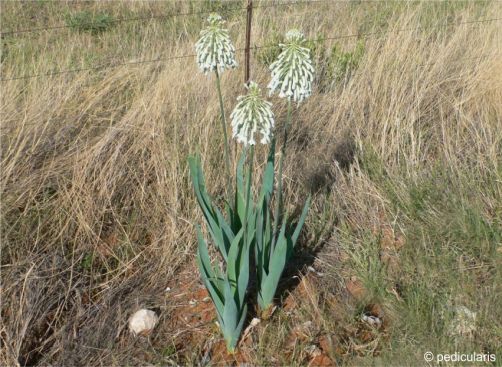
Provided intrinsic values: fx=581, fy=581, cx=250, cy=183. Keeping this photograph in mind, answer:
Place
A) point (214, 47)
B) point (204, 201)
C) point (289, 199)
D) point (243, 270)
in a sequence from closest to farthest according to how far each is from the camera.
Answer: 1. point (214, 47)
2. point (243, 270)
3. point (204, 201)
4. point (289, 199)

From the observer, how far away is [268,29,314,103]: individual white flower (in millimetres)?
2178

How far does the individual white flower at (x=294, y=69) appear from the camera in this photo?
7.14ft

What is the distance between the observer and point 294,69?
2.18 metres

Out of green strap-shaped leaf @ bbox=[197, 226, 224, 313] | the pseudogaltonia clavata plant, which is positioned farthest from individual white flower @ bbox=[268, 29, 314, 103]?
green strap-shaped leaf @ bbox=[197, 226, 224, 313]

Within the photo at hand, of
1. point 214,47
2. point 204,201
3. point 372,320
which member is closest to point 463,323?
point 372,320

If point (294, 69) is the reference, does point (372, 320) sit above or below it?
below

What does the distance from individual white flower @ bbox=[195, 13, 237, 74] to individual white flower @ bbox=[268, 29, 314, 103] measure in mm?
203

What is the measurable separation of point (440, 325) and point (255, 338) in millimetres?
806

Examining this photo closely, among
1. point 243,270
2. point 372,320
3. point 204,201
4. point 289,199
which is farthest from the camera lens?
point 289,199

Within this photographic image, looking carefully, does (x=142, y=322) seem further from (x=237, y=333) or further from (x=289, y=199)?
(x=289, y=199)

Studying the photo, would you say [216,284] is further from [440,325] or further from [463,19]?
[463,19]

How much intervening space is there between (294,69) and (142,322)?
1.34 meters

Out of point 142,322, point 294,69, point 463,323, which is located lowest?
point 142,322

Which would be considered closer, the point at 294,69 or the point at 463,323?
the point at 294,69
